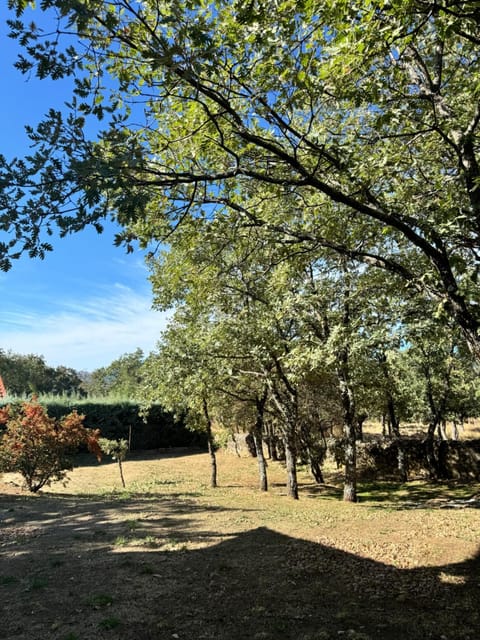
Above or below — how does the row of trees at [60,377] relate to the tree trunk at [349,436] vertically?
above

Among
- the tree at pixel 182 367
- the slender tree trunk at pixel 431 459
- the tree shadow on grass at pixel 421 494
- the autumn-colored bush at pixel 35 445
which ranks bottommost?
the tree shadow on grass at pixel 421 494

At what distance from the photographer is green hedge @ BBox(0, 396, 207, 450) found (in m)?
29.4

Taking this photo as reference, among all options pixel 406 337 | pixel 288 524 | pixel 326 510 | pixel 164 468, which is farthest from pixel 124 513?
pixel 164 468

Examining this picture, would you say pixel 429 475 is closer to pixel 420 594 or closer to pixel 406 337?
pixel 406 337

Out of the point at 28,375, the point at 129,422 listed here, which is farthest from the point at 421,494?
the point at 28,375

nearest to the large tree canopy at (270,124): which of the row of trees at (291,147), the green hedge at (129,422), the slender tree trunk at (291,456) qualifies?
the row of trees at (291,147)

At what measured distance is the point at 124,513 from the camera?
34.4 ft

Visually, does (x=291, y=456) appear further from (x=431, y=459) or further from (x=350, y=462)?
(x=431, y=459)

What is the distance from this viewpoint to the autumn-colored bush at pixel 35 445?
44.0 feet

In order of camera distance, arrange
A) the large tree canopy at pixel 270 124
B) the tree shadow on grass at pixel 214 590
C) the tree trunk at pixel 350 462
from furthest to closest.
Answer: the tree trunk at pixel 350 462 < the tree shadow on grass at pixel 214 590 < the large tree canopy at pixel 270 124

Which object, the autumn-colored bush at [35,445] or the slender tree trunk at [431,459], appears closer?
the autumn-colored bush at [35,445]

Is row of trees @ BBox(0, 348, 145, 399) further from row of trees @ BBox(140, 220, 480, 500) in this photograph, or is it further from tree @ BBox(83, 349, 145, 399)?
row of trees @ BBox(140, 220, 480, 500)

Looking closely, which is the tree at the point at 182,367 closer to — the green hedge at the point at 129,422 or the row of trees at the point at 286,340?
the row of trees at the point at 286,340

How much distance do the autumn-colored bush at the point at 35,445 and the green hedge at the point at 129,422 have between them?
15.0 meters
